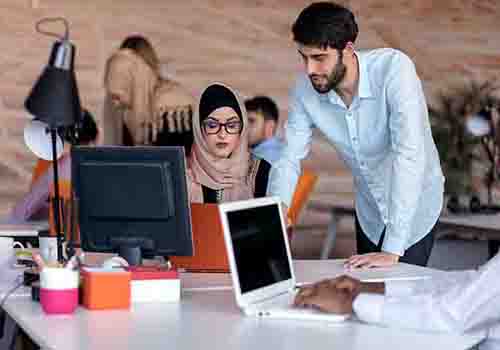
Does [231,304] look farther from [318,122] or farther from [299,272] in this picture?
[318,122]

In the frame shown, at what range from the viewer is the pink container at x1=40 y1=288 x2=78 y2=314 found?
2.77 metres

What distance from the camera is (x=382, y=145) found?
3963 mm

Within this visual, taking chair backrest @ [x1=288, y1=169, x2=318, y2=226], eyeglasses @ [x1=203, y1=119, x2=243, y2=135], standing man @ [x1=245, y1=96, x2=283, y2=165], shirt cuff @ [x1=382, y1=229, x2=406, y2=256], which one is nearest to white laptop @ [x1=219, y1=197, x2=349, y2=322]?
shirt cuff @ [x1=382, y1=229, x2=406, y2=256]

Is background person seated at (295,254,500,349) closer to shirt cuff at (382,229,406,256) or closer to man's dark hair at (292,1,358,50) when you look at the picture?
shirt cuff at (382,229,406,256)

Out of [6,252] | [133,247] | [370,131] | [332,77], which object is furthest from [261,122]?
[133,247]

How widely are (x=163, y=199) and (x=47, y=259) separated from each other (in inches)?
21.4

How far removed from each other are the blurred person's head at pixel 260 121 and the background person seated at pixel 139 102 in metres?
0.69

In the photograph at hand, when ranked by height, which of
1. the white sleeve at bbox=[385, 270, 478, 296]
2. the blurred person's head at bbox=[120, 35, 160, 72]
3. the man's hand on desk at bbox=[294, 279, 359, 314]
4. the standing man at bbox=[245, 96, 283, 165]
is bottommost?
the white sleeve at bbox=[385, 270, 478, 296]

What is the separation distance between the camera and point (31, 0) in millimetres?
7391

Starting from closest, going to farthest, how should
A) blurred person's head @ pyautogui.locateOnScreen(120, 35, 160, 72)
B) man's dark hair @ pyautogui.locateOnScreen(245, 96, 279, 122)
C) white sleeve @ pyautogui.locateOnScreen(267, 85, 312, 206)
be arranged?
white sleeve @ pyautogui.locateOnScreen(267, 85, 312, 206)
man's dark hair @ pyautogui.locateOnScreen(245, 96, 279, 122)
blurred person's head @ pyautogui.locateOnScreen(120, 35, 160, 72)

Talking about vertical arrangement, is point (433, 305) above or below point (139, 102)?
below

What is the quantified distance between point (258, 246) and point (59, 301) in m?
0.57

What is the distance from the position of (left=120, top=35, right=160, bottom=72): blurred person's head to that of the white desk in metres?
4.78

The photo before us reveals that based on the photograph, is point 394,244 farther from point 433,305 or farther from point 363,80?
point 433,305
